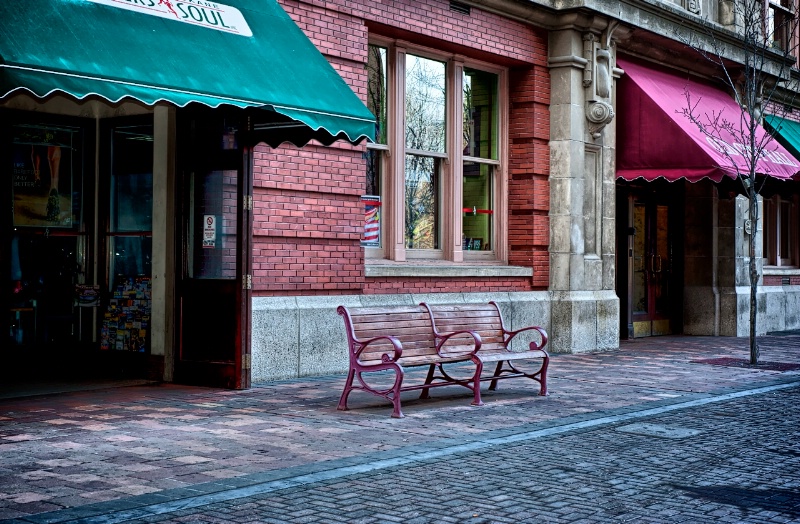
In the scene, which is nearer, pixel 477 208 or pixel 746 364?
pixel 746 364

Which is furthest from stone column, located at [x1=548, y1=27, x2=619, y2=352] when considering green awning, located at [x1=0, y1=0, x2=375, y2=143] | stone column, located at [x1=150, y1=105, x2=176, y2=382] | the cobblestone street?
the cobblestone street

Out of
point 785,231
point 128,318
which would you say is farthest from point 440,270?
point 785,231

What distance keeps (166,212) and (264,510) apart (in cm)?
590

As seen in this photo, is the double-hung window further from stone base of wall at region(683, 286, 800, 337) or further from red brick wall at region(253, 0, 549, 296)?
stone base of wall at region(683, 286, 800, 337)

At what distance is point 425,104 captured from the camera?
46.4 ft

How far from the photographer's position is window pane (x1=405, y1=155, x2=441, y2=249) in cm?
1398

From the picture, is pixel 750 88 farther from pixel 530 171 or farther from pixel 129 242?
pixel 129 242

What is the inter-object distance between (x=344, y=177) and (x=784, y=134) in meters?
11.4

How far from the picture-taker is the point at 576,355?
49.2 feet

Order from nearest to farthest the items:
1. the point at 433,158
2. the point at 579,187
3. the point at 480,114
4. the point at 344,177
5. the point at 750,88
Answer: the point at 344,177 < the point at 433,158 < the point at 750,88 < the point at 480,114 < the point at 579,187

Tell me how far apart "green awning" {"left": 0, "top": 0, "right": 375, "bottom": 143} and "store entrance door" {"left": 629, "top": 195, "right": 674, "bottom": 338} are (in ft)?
29.2

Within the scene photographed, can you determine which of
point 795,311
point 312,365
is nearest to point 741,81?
point 795,311

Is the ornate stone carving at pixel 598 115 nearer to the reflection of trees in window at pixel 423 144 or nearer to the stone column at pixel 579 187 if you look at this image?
the stone column at pixel 579 187

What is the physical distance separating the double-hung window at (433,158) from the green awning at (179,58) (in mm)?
2387
